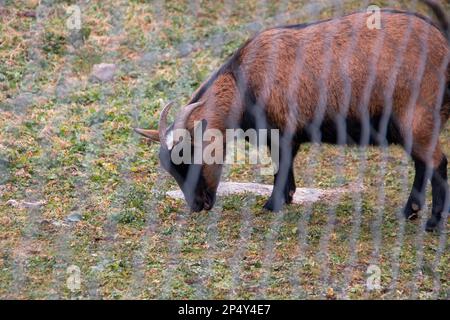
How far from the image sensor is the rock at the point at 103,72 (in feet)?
36.9

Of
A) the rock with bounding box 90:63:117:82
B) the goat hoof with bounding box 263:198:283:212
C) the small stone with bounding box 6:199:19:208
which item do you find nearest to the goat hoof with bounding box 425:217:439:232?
the goat hoof with bounding box 263:198:283:212

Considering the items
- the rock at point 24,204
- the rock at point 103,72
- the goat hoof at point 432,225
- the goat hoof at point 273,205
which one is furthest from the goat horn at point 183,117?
the rock at point 103,72

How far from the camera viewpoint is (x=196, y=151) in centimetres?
802

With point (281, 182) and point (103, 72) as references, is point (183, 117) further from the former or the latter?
point (103, 72)

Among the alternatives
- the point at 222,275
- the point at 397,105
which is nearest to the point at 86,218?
the point at 222,275

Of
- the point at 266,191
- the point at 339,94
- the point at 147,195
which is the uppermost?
the point at 339,94

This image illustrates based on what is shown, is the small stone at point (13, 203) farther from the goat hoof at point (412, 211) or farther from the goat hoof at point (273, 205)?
the goat hoof at point (412, 211)

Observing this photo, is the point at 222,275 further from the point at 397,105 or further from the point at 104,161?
the point at 104,161

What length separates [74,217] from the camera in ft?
26.3

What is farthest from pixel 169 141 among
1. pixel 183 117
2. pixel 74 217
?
pixel 74 217

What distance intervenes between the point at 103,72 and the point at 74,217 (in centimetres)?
369

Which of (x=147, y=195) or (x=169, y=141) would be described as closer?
(x=169, y=141)

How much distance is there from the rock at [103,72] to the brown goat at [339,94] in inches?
130

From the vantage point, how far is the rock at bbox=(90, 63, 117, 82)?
11.3 meters
